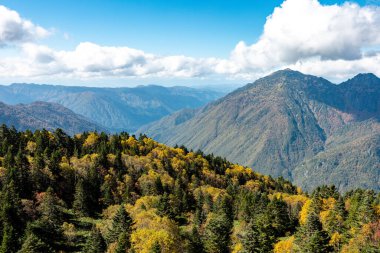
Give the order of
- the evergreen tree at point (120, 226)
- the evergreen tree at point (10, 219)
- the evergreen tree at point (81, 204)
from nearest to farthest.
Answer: the evergreen tree at point (10, 219) → the evergreen tree at point (120, 226) → the evergreen tree at point (81, 204)

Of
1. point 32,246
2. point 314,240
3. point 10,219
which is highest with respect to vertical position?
point 314,240

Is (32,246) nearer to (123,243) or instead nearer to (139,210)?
(123,243)

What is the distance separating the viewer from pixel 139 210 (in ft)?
349

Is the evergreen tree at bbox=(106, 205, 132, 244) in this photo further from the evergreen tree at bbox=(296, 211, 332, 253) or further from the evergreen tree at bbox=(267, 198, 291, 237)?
the evergreen tree at bbox=(267, 198, 291, 237)

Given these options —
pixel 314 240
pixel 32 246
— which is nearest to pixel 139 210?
pixel 32 246

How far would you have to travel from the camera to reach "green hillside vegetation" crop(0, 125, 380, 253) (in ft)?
273

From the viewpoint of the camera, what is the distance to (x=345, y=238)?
95688 mm

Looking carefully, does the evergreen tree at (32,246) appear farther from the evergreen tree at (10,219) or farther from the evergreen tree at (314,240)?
the evergreen tree at (314,240)

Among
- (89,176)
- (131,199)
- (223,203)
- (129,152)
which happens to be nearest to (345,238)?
(223,203)

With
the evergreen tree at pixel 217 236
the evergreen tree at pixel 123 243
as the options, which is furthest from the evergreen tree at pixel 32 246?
the evergreen tree at pixel 217 236

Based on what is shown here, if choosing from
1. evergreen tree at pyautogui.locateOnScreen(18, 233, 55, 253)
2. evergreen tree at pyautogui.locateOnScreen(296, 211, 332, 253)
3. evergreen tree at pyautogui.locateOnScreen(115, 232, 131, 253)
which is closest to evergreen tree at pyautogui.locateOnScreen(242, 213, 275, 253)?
evergreen tree at pyautogui.locateOnScreen(296, 211, 332, 253)

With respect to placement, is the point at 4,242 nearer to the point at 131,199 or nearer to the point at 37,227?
the point at 37,227

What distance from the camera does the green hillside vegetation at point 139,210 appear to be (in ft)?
273

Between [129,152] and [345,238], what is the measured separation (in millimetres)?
121887
